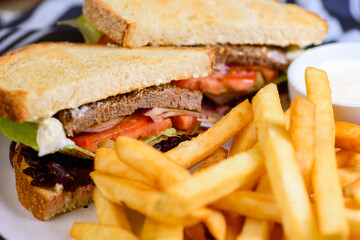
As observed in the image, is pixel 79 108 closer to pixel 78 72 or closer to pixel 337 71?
pixel 78 72

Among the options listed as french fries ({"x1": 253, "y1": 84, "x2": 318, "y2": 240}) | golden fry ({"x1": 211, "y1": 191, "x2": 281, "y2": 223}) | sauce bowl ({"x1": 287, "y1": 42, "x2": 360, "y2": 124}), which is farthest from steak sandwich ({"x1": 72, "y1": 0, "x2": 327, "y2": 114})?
golden fry ({"x1": 211, "y1": 191, "x2": 281, "y2": 223})

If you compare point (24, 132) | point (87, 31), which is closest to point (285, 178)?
point (24, 132)

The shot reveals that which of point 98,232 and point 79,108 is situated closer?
point 98,232

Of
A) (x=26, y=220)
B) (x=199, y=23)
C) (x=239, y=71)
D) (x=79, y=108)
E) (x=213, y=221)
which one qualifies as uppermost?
(x=199, y=23)

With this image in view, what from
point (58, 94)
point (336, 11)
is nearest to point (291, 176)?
point (58, 94)

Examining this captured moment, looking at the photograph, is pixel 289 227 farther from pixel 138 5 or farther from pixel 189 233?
pixel 138 5

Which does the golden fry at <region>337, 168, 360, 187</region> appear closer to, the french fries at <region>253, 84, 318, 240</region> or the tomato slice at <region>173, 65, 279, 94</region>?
the french fries at <region>253, 84, 318, 240</region>
